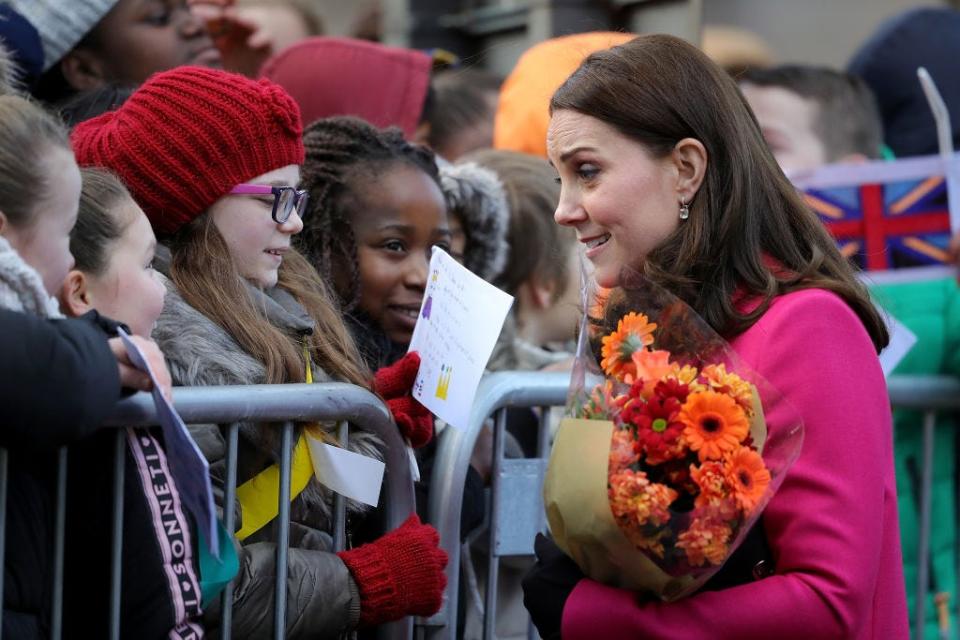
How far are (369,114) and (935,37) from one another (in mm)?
2252

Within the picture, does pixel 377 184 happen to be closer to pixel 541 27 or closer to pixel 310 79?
pixel 310 79

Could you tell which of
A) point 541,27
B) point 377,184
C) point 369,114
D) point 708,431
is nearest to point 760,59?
point 541,27

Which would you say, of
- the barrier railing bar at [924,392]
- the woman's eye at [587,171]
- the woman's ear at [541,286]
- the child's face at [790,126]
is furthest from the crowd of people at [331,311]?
the child's face at [790,126]

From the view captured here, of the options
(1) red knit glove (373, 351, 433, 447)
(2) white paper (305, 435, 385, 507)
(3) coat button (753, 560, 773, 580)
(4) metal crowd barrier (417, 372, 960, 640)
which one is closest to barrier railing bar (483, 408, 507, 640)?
(4) metal crowd barrier (417, 372, 960, 640)

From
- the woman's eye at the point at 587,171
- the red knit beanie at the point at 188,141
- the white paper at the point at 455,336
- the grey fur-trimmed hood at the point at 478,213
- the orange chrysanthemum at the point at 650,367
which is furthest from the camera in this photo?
the grey fur-trimmed hood at the point at 478,213

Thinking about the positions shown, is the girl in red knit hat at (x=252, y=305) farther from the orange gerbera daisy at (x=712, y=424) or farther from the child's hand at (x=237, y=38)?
the child's hand at (x=237, y=38)

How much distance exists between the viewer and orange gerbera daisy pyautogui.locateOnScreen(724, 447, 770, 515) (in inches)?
94.0

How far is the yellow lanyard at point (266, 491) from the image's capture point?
306cm

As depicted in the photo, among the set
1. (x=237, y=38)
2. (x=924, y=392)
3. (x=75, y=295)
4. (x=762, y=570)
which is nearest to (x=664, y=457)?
(x=762, y=570)

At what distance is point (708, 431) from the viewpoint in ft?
7.89

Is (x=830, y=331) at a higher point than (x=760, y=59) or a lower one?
higher

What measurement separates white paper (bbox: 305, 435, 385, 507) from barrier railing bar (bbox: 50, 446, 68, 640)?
636mm

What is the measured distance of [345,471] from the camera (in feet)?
10.2

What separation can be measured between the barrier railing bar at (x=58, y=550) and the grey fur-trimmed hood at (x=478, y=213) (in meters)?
2.10
